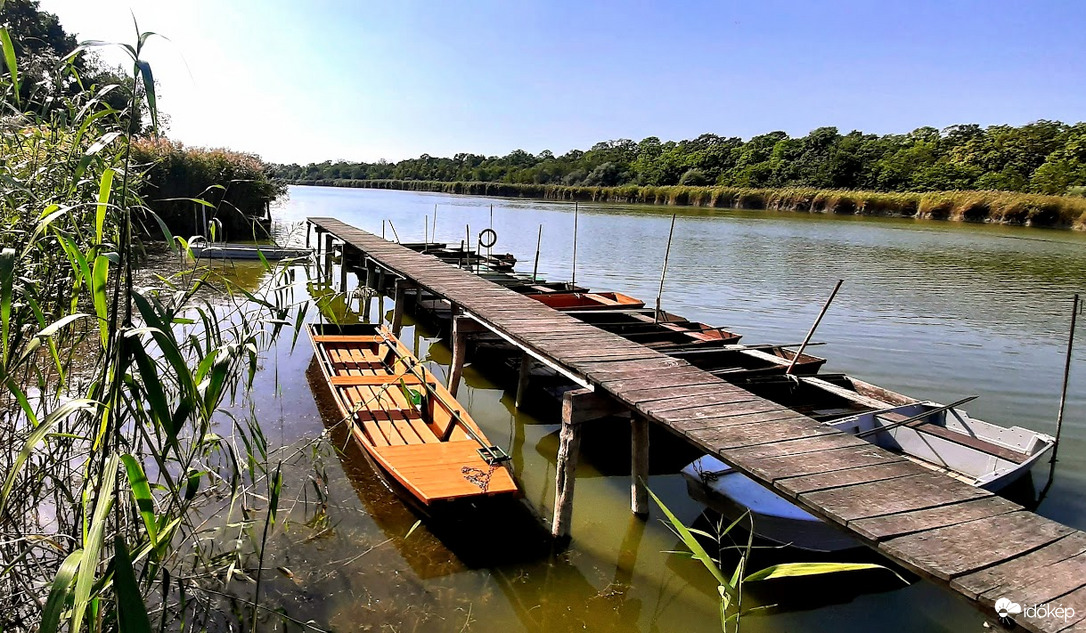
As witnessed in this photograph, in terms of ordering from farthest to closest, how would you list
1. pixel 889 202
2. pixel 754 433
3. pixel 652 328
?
pixel 889 202
pixel 652 328
pixel 754 433

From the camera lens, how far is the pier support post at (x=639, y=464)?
584cm

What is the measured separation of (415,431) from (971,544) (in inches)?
187

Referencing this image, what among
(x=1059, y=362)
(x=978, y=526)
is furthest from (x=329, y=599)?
(x=1059, y=362)

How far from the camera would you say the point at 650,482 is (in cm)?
668

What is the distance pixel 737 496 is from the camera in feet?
16.4

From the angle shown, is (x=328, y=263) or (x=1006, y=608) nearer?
(x=1006, y=608)

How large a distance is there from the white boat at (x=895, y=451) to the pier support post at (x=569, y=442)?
94 centimetres

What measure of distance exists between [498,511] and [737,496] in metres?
1.97

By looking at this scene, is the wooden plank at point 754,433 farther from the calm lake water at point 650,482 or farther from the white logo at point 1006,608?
the white logo at point 1006,608

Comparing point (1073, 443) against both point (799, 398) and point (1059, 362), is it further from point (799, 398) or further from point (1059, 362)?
point (1059, 362)

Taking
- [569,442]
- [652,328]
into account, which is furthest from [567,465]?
[652,328]

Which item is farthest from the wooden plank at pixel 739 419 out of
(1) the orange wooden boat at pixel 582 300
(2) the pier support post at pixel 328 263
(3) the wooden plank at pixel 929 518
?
(1) the orange wooden boat at pixel 582 300

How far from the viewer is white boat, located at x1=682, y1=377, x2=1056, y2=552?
4828 mm

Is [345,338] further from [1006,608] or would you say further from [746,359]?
[1006,608]
